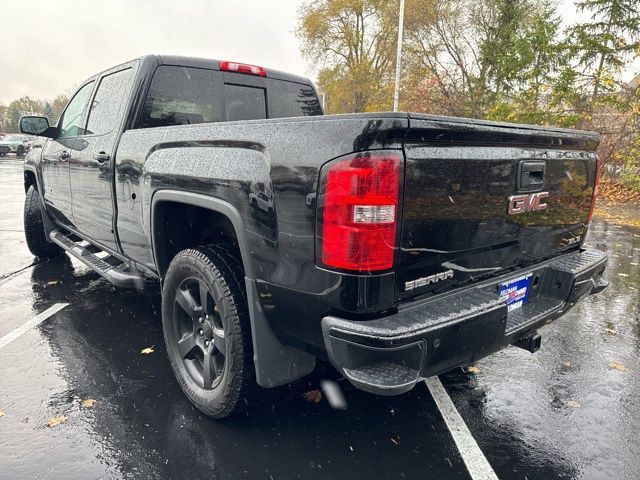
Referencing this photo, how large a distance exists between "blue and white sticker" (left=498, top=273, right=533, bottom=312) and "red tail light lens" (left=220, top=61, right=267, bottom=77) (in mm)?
2711

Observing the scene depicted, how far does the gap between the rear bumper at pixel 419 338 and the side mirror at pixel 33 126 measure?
4176 mm

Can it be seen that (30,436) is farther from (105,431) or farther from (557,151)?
(557,151)

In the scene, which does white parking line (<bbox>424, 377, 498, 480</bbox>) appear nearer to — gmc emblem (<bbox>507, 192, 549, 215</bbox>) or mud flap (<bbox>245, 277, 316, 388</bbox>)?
mud flap (<bbox>245, 277, 316, 388</bbox>)

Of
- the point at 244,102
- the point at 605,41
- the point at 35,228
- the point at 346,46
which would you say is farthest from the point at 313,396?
the point at 346,46

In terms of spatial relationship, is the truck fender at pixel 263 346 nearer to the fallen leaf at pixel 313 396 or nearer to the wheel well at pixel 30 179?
the fallen leaf at pixel 313 396

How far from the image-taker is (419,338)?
1.78 metres

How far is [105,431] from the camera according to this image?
2.51 metres

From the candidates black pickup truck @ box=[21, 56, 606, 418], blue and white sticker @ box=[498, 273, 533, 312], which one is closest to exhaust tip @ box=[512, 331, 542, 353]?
black pickup truck @ box=[21, 56, 606, 418]

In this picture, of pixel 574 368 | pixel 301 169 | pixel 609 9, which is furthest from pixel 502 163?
pixel 609 9

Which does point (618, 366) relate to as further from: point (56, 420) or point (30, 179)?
point (30, 179)

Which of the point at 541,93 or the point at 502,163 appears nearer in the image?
the point at 502,163

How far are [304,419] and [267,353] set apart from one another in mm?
687

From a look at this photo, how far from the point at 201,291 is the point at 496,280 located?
1592mm

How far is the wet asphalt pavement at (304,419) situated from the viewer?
2275mm
